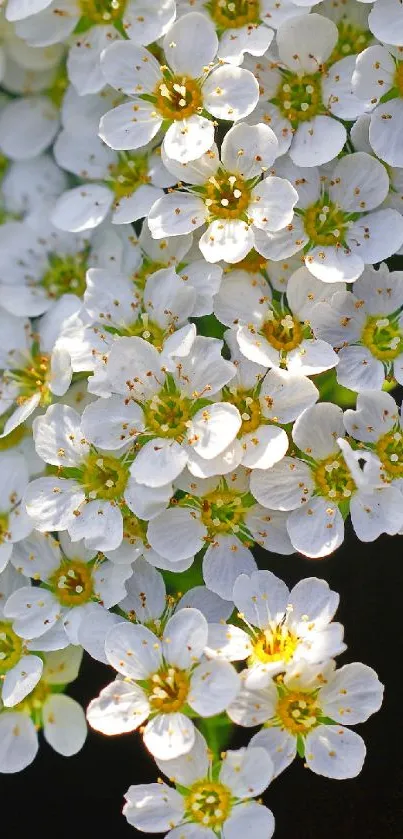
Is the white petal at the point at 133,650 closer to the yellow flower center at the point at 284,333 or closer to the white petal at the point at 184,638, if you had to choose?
the white petal at the point at 184,638

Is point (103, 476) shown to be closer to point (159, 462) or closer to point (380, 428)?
point (159, 462)

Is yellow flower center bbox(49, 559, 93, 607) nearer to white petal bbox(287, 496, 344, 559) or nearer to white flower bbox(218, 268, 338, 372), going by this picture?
white petal bbox(287, 496, 344, 559)

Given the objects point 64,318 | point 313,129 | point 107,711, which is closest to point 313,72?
point 313,129

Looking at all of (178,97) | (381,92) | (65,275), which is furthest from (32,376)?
(381,92)

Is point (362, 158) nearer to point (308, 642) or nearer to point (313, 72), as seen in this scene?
point (313, 72)

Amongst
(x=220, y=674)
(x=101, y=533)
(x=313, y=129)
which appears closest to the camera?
(x=220, y=674)

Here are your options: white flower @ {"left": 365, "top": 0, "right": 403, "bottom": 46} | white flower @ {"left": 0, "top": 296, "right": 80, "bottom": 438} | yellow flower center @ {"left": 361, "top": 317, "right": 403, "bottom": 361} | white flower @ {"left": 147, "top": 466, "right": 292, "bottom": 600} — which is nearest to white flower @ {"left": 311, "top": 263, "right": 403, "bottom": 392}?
yellow flower center @ {"left": 361, "top": 317, "right": 403, "bottom": 361}
